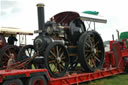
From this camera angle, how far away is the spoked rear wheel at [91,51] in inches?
289

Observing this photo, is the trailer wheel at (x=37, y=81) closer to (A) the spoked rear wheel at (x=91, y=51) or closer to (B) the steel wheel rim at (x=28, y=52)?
(A) the spoked rear wheel at (x=91, y=51)

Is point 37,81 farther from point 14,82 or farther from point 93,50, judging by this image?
point 93,50

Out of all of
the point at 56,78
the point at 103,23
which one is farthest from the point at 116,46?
the point at 56,78

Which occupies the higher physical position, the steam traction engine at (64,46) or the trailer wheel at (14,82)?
the steam traction engine at (64,46)

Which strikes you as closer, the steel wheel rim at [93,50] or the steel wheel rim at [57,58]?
the steel wheel rim at [57,58]

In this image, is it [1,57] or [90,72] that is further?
[1,57]

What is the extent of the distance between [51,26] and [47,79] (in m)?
1.97

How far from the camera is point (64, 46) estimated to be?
6918 mm

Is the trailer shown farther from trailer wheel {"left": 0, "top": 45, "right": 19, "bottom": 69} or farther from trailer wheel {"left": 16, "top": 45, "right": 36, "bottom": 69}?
trailer wheel {"left": 0, "top": 45, "right": 19, "bottom": 69}

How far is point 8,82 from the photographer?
4887 mm

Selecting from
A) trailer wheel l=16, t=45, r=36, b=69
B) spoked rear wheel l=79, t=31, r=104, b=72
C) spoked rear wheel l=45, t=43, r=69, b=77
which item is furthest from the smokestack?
spoked rear wheel l=79, t=31, r=104, b=72

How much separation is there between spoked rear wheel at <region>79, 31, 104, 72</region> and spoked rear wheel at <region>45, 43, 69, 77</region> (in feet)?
2.35

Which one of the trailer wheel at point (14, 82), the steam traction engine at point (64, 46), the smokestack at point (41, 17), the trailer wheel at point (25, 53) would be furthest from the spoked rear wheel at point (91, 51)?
the trailer wheel at point (14, 82)

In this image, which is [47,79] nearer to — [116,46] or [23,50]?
[23,50]
